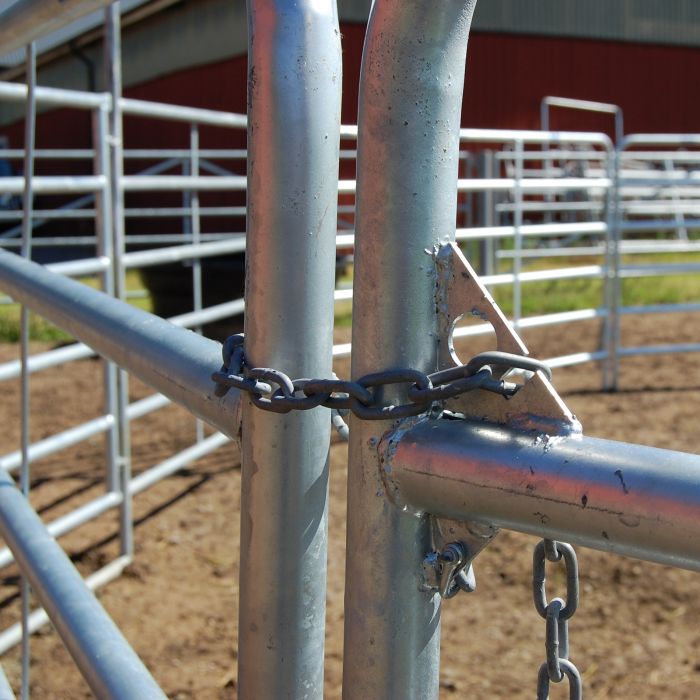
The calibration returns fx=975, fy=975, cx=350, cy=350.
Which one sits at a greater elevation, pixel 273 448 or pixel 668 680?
pixel 273 448

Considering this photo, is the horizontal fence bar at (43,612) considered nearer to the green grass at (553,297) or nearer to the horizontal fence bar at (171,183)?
the horizontal fence bar at (171,183)

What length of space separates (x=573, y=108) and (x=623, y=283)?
21.9 feet

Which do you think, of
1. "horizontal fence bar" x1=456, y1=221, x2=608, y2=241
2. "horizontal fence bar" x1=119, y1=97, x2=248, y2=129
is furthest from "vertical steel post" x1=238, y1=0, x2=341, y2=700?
"horizontal fence bar" x1=456, y1=221, x2=608, y2=241

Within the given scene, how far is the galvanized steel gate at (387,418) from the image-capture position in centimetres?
61

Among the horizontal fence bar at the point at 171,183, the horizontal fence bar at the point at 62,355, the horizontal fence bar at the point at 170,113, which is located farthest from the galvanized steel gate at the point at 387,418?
the horizontal fence bar at the point at 170,113

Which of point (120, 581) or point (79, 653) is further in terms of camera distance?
point (120, 581)

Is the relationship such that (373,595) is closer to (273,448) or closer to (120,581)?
(273,448)

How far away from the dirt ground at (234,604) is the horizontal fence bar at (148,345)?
1.72 metres

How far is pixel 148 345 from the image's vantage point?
0.96m

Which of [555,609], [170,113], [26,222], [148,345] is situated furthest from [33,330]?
[555,609]

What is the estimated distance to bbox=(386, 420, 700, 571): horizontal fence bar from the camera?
0.54m

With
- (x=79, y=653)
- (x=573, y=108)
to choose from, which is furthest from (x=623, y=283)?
(x=79, y=653)

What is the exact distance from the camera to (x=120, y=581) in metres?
3.38

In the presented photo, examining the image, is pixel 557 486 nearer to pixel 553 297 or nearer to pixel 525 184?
pixel 525 184
